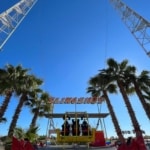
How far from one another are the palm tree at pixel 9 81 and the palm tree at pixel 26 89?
721mm

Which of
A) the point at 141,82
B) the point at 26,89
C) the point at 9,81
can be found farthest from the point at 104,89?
the point at 9,81

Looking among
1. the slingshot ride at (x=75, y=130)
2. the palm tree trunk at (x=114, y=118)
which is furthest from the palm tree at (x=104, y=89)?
the slingshot ride at (x=75, y=130)

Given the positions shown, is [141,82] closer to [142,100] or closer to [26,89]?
[142,100]

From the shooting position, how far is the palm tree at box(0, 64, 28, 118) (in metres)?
31.6

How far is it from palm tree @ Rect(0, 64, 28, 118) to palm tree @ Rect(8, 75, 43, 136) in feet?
2.36

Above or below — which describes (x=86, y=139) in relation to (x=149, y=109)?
below

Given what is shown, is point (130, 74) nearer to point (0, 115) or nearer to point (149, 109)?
point (149, 109)

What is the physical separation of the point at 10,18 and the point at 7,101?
40.3 ft

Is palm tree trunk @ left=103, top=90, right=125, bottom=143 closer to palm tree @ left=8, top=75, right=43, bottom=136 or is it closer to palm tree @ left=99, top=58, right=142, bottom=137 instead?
palm tree @ left=99, top=58, right=142, bottom=137

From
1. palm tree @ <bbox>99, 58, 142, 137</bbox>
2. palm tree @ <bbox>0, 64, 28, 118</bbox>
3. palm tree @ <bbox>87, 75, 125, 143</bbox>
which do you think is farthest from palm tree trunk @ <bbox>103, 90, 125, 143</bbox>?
palm tree @ <bbox>0, 64, 28, 118</bbox>

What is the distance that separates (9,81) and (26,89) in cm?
311

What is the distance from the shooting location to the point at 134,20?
137 ft

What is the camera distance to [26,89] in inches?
1348

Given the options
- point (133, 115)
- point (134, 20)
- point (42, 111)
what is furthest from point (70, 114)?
point (134, 20)
